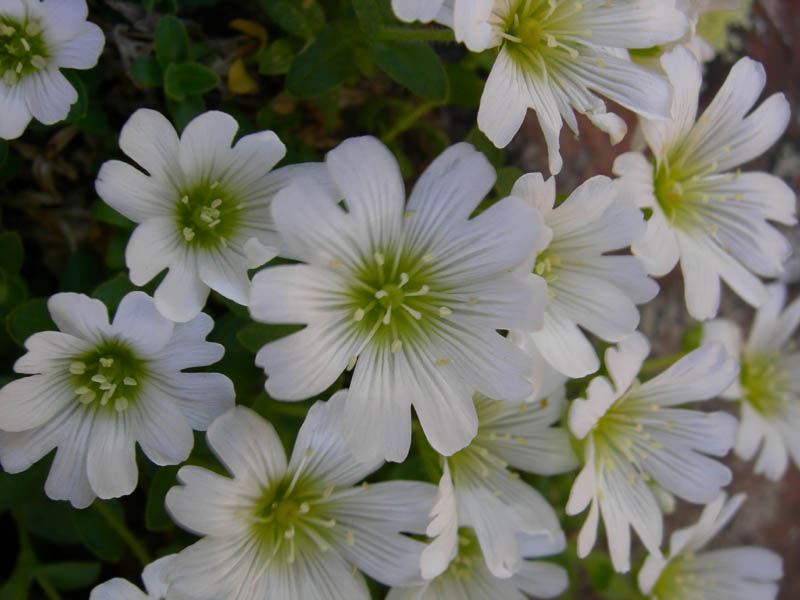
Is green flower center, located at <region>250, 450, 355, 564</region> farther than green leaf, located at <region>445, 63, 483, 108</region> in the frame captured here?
No

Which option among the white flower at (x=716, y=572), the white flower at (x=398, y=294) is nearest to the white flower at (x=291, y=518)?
the white flower at (x=398, y=294)

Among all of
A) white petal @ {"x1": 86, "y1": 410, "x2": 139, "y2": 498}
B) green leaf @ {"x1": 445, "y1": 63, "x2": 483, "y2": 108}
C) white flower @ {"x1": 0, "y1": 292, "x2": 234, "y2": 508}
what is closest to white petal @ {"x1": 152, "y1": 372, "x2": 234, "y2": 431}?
white flower @ {"x1": 0, "y1": 292, "x2": 234, "y2": 508}

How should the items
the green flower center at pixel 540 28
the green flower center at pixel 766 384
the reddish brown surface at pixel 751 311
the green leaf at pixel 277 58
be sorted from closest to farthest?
the green flower center at pixel 540 28
the green leaf at pixel 277 58
the green flower center at pixel 766 384
the reddish brown surface at pixel 751 311

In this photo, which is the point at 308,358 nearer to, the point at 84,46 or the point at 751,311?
the point at 84,46

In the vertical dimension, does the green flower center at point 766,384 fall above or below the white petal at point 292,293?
above

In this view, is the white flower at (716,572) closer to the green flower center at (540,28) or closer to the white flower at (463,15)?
the green flower center at (540,28)

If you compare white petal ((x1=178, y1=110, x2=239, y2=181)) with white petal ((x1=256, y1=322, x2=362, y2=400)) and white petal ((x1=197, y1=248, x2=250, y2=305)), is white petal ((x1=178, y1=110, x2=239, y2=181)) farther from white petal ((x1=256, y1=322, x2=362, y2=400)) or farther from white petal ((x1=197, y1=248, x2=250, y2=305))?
white petal ((x1=256, y1=322, x2=362, y2=400))

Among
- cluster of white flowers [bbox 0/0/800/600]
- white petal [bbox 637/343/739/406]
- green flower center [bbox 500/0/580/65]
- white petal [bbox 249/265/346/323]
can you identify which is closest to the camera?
white petal [bbox 249/265/346/323]
